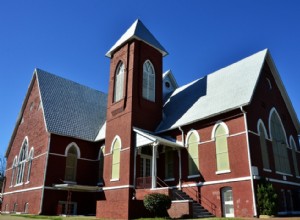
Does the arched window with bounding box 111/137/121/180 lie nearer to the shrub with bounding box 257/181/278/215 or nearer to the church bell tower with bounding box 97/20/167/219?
the church bell tower with bounding box 97/20/167/219

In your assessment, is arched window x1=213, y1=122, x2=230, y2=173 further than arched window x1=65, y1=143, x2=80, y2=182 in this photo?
No

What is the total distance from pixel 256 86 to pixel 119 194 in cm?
1267

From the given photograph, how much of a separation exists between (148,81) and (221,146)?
32.0 feet

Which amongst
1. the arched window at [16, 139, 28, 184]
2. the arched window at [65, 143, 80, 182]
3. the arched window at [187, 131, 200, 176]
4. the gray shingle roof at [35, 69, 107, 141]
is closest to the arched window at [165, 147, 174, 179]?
the arched window at [187, 131, 200, 176]

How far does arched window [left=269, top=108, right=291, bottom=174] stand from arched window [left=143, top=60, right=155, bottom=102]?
990 centimetres

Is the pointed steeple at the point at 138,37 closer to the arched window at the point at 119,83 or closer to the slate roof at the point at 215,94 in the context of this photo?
the arched window at the point at 119,83

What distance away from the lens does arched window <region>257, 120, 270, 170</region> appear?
20125 mm

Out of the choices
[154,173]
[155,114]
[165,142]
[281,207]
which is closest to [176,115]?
[155,114]

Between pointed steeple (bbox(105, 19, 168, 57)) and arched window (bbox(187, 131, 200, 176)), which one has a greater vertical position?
pointed steeple (bbox(105, 19, 168, 57))

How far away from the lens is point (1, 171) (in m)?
70.5

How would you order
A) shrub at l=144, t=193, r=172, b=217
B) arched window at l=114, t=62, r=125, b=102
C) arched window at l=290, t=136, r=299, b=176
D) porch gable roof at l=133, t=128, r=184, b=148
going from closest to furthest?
1. shrub at l=144, t=193, r=172, b=217
2. porch gable roof at l=133, t=128, r=184, b=148
3. arched window at l=290, t=136, r=299, b=176
4. arched window at l=114, t=62, r=125, b=102

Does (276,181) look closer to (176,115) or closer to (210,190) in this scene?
(210,190)

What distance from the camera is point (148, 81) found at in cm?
2708

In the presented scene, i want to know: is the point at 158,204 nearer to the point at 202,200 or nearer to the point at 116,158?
the point at 202,200
